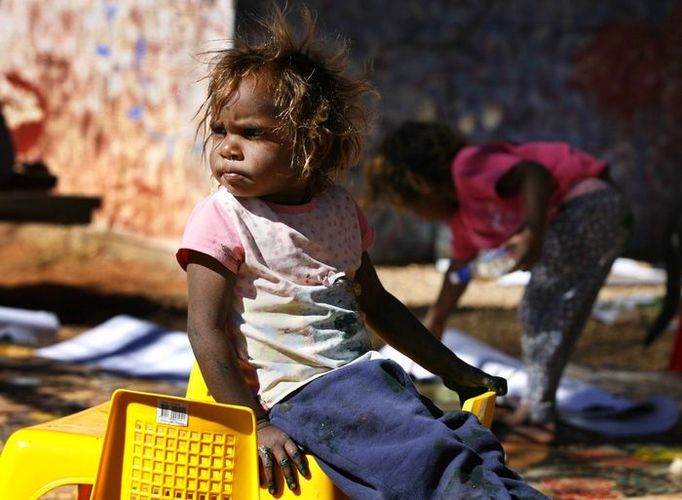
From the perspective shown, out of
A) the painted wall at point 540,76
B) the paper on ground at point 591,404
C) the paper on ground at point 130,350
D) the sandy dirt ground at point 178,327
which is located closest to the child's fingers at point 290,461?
the sandy dirt ground at point 178,327

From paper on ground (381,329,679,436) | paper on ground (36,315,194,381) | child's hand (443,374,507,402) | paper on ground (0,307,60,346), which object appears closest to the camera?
child's hand (443,374,507,402)

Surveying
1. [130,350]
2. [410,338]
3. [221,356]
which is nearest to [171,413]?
[221,356]

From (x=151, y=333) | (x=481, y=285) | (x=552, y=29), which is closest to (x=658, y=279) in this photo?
(x=481, y=285)

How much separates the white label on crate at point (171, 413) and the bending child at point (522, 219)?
2460 millimetres

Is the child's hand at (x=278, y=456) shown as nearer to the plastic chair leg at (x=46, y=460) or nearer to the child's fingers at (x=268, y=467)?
the child's fingers at (x=268, y=467)

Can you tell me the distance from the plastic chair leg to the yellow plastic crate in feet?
0.58

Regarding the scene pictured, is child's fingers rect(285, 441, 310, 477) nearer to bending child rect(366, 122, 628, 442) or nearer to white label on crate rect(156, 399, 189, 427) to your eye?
white label on crate rect(156, 399, 189, 427)

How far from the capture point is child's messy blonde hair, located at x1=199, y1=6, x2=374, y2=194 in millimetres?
2754

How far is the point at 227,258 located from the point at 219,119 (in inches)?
13.1

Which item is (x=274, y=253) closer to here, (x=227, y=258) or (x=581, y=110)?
(x=227, y=258)

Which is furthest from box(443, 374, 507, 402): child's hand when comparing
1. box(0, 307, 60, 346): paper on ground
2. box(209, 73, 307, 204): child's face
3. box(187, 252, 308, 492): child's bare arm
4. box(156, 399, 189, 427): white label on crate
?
box(0, 307, 60, 346): paper on ground

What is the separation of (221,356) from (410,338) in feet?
1.96

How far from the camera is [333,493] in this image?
255 centimetres

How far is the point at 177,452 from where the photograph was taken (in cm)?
245
